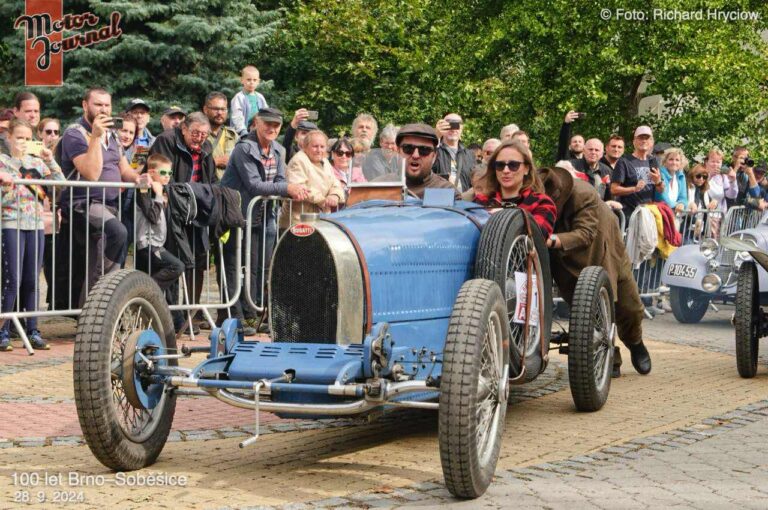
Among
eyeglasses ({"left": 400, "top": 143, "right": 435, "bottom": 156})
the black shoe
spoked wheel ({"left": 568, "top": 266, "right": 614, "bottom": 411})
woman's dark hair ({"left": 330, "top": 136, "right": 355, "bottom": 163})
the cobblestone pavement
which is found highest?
woman's dark hair ({"left": 330, "top": 136, "right": 355, "bottom": 163})

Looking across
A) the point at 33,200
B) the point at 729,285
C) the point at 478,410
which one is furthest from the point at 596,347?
the point at 729,285

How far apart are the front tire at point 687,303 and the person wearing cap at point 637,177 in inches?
48.5

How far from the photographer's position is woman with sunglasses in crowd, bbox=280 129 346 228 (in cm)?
1141

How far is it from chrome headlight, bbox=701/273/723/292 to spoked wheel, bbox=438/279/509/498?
7963 millimetres

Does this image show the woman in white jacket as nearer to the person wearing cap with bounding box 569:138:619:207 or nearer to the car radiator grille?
the person wearing cap with bounding box 569:138:619:207

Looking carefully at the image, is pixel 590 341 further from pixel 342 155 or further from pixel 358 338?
pixel 342 155

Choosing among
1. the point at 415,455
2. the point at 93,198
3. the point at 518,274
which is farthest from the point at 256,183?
the point at 415,455

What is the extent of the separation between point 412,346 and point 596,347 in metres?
2.08

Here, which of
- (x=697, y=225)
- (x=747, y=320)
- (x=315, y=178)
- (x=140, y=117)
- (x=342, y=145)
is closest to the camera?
(x=747, y=320)

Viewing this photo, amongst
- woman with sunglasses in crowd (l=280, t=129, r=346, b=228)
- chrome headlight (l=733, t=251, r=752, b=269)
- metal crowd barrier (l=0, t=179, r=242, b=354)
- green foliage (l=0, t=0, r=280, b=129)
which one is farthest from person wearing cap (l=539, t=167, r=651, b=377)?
green foliage (l=0, t=0, r=280, b=129)

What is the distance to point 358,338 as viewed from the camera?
658cm

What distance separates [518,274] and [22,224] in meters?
4.97

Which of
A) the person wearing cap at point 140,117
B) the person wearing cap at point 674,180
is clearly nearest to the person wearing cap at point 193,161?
the person wearing cap at point 140,117

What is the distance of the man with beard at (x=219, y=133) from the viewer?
13.0 metres
